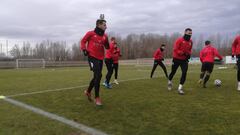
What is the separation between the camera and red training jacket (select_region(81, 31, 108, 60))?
7.30 metres

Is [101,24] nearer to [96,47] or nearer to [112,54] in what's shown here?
[96,47]

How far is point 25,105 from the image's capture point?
23.7 feet

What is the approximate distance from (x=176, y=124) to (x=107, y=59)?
6.86 meters

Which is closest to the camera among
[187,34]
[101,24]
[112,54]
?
[101,24]

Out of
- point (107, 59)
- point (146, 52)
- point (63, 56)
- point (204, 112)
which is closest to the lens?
point (204, 112)

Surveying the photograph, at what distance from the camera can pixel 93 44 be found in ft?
24.2

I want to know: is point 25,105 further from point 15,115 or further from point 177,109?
point 177,109

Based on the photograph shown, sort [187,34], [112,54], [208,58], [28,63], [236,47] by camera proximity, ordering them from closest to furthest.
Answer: [187,34] < [236,47] < [208,58] < [112,54] < [28,63]

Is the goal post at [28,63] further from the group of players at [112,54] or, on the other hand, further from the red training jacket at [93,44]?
the red training jacket at [93,44]

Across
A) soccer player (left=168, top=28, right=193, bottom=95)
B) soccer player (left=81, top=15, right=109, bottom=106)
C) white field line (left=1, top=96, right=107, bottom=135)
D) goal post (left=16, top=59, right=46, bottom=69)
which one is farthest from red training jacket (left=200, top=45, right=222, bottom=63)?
goal post (left=16, top=59, right=46, bottom=69)

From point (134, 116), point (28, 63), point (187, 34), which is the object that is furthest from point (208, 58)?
point (28, 63)

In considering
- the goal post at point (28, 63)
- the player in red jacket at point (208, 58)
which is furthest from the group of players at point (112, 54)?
the goal post at point (28, 63)

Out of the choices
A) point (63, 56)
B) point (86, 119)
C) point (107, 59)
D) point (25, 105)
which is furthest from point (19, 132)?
point (63, 56)

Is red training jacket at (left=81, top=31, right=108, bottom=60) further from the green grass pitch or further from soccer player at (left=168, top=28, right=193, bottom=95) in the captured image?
soccer player at (left=168, top=28, right=193, bottom=95)
